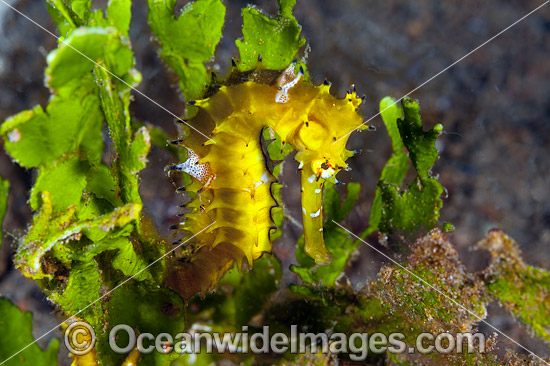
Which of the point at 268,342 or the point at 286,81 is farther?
the point at 268,342

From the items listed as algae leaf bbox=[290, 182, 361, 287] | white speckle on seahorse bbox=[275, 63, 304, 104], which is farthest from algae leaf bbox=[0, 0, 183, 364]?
algae leaf bbox=[290, 182, 361, 287]

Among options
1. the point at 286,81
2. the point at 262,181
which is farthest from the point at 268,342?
the point at 286,81

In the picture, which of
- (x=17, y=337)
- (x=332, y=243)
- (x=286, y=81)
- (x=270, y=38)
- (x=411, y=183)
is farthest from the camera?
(x=332, y=243)

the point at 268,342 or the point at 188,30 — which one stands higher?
the point at 188,30

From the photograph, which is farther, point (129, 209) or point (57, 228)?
point (57, 228)

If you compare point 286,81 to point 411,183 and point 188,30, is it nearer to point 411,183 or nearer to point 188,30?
point 188,30

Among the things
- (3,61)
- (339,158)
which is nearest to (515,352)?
(339,158)

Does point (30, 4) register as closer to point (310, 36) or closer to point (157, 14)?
point (157, 14)
